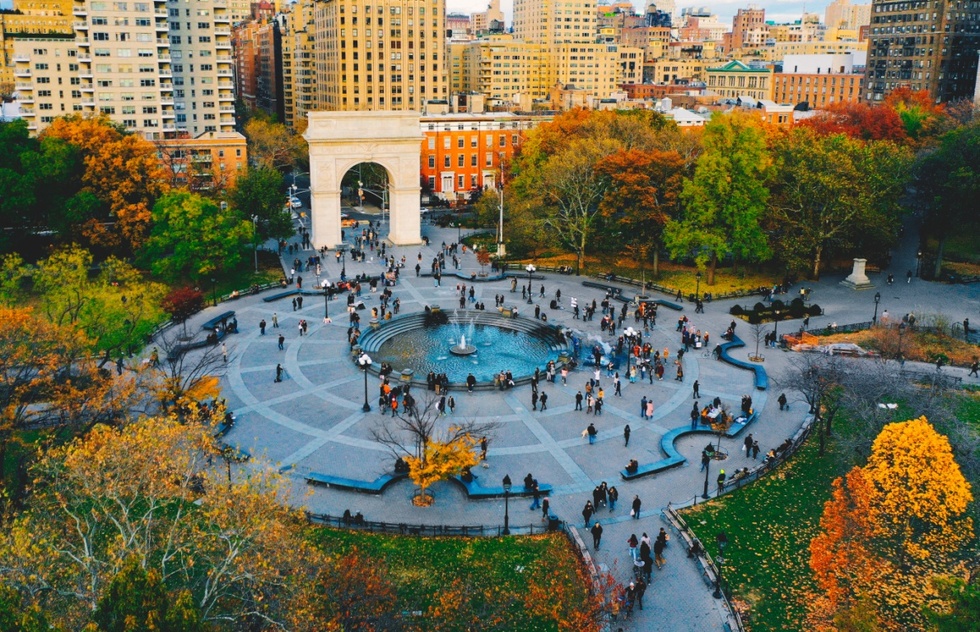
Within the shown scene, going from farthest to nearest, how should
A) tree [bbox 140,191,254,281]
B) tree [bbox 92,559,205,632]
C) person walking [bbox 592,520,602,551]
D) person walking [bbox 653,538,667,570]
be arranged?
tree [bbox 140,191,254,281], person walking [bbox 592,520,602,551], person walking [bbox 653,538,667,570], tree [bbox 92,559,205,632]

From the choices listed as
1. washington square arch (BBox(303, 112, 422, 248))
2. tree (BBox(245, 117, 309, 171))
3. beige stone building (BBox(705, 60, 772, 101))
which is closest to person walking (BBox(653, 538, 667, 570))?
washington square arch (BBox(303, 112, 422, 248))

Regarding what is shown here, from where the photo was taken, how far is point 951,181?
54.8 m

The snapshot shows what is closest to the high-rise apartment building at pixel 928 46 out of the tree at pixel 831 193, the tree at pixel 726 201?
the tree at pixel 831 193

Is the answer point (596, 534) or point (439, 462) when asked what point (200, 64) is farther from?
point (596, 534)

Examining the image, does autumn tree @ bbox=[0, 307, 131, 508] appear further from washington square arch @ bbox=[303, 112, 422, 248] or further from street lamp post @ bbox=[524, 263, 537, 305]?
washington square arch @ bbox=[303, 112, 422, 248]

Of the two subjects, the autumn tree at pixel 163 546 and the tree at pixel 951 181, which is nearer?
the autumn tree at pixel 163 546

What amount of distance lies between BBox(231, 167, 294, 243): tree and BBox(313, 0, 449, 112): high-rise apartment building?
4983 cm

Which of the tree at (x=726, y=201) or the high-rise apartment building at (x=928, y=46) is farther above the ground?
the high-rise apartment building at (x=928, y=46)

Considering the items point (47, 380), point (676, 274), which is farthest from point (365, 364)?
point (676, 274)

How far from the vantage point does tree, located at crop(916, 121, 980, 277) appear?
5441cm

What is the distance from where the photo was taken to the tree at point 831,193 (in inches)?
2184

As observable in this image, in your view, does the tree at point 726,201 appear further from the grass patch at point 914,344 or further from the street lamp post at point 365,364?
the street lamp post at point 365,364

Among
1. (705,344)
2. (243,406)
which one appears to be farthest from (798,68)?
(243,406)

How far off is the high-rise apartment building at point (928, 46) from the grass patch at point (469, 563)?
9817 centimetres
